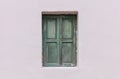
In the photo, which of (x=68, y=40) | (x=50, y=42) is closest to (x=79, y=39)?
(x=68, y=40)

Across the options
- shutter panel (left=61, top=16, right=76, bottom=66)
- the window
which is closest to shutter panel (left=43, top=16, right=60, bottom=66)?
the window

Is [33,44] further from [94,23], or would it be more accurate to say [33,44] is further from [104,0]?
[104,0]

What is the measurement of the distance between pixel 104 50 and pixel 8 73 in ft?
4.42

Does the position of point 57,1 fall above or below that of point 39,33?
above

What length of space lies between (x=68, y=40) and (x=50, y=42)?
259mm

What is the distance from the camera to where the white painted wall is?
312 cm

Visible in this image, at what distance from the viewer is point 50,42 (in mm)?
3309

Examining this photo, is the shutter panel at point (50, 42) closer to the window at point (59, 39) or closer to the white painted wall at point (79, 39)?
the window at point (59, 39)

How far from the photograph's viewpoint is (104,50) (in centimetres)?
315

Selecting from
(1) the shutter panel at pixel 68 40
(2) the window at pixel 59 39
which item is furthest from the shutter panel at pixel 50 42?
(1) the shutter panel at pixel 68 40

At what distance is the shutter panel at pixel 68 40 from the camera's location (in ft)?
10.8

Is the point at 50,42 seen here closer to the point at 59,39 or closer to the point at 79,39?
the point at 59,39

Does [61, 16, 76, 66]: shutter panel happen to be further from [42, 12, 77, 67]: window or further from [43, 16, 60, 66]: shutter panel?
[43, 16, 60, 66]: shutter panel

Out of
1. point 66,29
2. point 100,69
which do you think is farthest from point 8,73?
point 100,69
